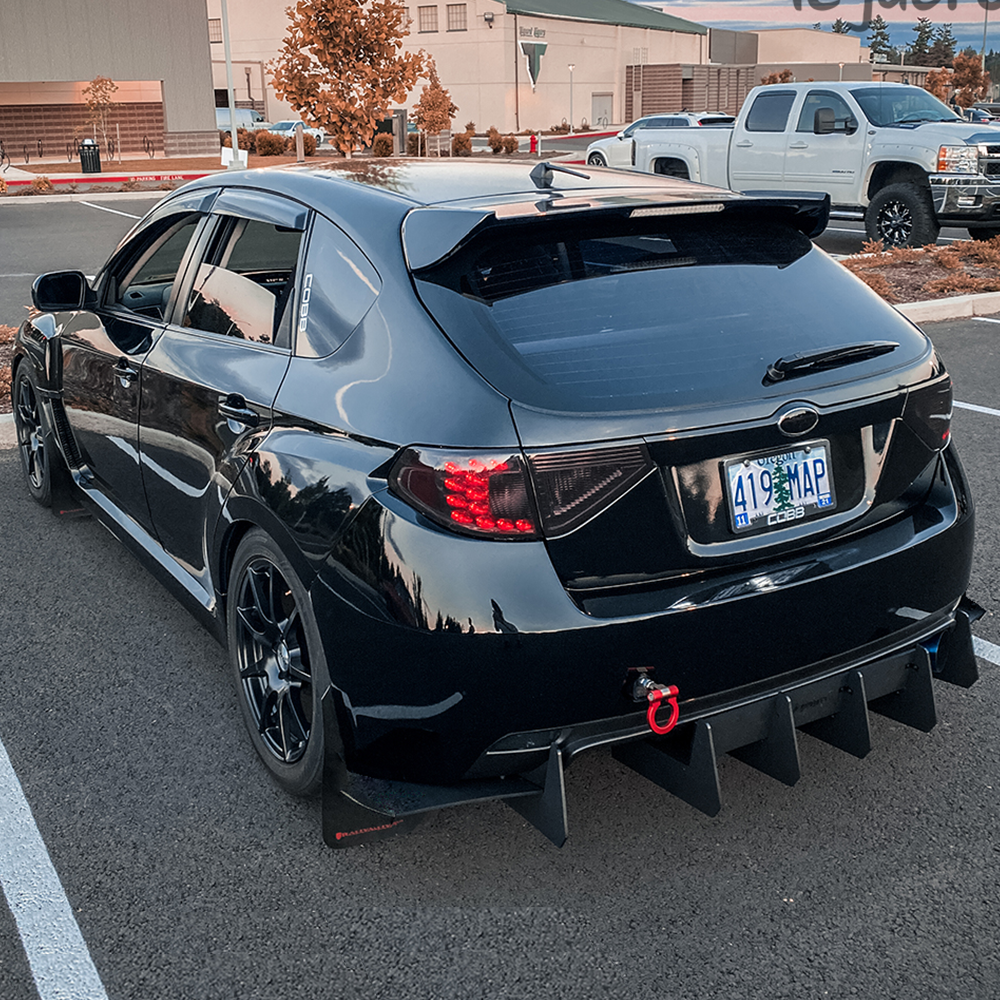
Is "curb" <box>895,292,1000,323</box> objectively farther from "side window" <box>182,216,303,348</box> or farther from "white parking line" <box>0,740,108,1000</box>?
"white parking line" <box>0,740,108,1000</box>

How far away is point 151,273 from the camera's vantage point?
4.78 meters

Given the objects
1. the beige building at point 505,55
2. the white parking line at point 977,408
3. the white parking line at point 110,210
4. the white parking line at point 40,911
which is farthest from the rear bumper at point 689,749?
the beige building at point 505,55

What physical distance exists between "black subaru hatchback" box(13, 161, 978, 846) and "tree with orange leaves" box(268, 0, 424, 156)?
34.4 m

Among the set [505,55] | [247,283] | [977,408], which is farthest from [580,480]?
[505,55]

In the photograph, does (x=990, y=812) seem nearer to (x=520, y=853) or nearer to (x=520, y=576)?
(x=520, y=853)

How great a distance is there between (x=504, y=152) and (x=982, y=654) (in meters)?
50.8

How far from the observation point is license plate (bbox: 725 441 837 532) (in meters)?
2.64

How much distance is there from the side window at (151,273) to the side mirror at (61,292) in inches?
6.2

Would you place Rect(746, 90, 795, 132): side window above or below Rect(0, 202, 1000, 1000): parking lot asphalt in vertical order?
above

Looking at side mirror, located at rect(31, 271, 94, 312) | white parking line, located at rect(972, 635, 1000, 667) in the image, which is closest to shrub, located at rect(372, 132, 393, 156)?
side mirror, located at rect(31, 271, 94, 312)

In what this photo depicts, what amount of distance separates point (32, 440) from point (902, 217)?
12.2 meters

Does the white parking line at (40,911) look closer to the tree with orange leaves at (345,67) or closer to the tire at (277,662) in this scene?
the tire at (277,662)

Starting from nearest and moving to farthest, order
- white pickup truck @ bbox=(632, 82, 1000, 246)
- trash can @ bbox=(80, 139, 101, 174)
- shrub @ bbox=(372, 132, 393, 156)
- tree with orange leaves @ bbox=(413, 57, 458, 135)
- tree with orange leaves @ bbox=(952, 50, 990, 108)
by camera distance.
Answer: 1. white pickup truck @ bbox=(632, 82, 1000, 246)
2. trash can @ bbox=(80, 139, 101, 174)
3. shrub @ bbox=(372, 132, 393, 156)
4. tree with orange leaves @ bbox=(413, 57, 458, 135)
5. tree with orange leaves @ bbox=(952, 50, 990, 108)

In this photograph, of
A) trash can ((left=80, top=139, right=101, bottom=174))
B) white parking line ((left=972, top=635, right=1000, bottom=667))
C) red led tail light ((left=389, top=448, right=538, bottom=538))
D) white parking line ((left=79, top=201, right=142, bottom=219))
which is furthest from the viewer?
trash can ((left=80, top=139, right=101, bottom=174))
